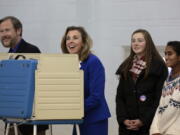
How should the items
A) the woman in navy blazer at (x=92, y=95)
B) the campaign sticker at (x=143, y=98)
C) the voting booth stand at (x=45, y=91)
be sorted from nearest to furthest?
the voting booth stand at (x=45, y=91) → the woman in navy blazer at (x=92, y=95) → the campaign sticker at (x=143, y=98)

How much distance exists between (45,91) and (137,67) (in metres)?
0.85

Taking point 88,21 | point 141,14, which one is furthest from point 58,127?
point 141,14

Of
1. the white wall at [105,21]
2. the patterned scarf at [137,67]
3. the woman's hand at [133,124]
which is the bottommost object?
the woman's hand at [133,124]

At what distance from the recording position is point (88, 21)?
15.9 feet

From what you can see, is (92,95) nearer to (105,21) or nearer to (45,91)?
(45,91)

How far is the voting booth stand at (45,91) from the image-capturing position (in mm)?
2895

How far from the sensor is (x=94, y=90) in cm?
314

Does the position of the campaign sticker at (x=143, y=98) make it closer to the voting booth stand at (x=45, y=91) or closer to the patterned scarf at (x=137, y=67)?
the patterned scarf at (x=137, y=67)

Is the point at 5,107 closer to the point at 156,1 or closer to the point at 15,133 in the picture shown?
the point at 15,133

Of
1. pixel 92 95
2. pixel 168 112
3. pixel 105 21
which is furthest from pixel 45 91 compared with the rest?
pixel 105 21

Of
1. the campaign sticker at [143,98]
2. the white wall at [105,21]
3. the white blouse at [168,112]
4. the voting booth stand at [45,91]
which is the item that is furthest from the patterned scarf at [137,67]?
the white wall at [105,21]

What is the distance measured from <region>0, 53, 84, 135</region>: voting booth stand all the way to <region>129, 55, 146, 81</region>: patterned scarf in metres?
0.59

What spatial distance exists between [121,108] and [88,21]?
5.77 feet

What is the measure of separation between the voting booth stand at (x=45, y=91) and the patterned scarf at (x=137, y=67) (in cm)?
59
